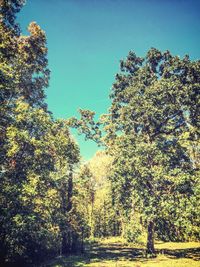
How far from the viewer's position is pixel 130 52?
30.2 meters

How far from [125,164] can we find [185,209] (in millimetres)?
7074

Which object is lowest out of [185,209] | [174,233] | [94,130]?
Answer: [174,233]

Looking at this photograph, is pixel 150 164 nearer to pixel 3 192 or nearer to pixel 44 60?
pixel 3 192

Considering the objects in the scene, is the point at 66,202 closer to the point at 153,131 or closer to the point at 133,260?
the point at 133,260

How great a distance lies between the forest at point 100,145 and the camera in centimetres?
1891

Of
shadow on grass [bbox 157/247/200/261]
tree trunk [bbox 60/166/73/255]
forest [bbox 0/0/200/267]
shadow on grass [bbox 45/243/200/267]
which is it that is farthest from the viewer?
tree trunk [bbox 60/166/73/255]

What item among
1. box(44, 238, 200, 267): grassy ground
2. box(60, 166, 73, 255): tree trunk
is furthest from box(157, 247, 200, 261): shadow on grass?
box(60, 166, 73, 255): tree trunk

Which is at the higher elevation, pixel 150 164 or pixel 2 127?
pixel 2 127

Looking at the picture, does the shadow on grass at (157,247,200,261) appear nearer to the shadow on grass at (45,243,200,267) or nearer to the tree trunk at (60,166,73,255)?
the shadow on grass at (45,243,200,267)

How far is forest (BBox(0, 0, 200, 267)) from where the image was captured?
1891 centimetres

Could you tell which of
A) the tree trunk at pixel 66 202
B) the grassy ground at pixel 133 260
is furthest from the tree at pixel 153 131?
the tree trunk at pixel 66 202

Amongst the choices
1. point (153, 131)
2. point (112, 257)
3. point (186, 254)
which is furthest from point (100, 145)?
point (186, 254)

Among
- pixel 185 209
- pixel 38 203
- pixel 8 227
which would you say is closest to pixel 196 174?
pixel 185 209

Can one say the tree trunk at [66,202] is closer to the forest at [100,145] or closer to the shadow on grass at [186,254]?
the forest at [100,145]
